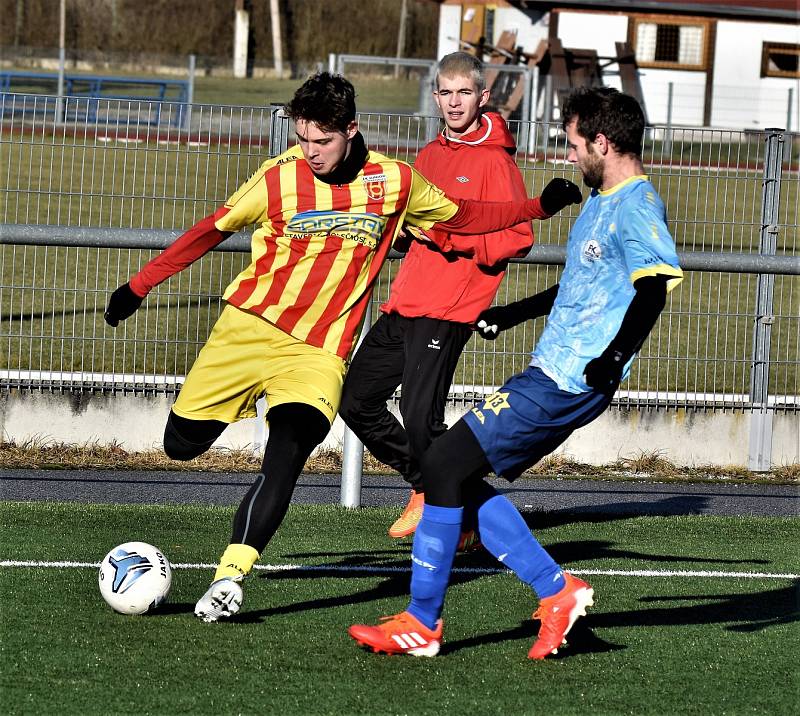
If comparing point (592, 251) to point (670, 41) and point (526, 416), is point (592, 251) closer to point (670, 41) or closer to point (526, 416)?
point (526, 416)

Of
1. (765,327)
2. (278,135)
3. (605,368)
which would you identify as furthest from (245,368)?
(765,327)

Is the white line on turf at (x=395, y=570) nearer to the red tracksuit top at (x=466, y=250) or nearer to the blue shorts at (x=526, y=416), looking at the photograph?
the red tracksuit top at (x=466, y=250)

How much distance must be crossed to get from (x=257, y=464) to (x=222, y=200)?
1850 mm

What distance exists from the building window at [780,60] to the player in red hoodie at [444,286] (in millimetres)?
34444

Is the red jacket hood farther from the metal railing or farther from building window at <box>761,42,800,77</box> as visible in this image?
building window at <box>761,42,800,77</box>

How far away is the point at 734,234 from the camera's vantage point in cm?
901

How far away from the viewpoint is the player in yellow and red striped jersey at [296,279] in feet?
15.9

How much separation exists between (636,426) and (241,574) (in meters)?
4.70

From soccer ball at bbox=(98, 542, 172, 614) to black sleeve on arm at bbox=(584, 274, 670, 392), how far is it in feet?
5.75

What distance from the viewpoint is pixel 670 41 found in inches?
1507

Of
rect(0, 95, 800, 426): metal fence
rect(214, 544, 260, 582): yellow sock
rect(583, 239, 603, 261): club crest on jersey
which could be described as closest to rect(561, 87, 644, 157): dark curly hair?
rect(583, 239, 603, 261): club crest on jersey

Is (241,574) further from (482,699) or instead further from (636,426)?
(636,426)

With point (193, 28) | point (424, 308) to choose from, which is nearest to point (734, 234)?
point (424, 308)

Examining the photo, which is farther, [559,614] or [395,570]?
[395,570]
